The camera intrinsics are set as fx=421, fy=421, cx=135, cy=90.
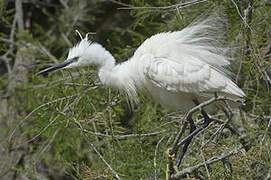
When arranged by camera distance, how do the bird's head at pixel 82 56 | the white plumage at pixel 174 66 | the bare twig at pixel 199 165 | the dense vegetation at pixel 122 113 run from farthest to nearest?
the bird's head at pixel 82 56, the white plumage at pixel 174 66, the dense vegetation at pixel 122 113, the bare twig at pixel 199 165

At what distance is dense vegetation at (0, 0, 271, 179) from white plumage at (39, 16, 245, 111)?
0.34 feet

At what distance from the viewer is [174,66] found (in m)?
2.21

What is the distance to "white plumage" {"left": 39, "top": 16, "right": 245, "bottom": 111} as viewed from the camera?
7.21 ft

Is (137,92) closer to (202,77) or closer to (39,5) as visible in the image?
(202,77)

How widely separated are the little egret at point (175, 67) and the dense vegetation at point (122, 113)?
0.33ft

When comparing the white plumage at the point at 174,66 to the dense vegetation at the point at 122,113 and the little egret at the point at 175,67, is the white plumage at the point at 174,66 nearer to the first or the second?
the little egret at the point at 175,67

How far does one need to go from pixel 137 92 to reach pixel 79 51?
0.46m

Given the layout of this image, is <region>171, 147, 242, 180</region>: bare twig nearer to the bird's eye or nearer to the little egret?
the little egret

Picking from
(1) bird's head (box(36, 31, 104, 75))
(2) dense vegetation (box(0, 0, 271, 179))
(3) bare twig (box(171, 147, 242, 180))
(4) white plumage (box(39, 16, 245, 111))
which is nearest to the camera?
(3) bare twig (box(171, 147, 242, 180))

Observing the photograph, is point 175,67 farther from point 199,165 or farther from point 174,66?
point 199,165

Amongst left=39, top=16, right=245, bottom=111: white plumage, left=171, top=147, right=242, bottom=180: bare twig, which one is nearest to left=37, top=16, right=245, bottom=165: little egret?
left=39, top=16, right=245, bottom=111: white plumage

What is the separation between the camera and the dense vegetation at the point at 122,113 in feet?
6.73

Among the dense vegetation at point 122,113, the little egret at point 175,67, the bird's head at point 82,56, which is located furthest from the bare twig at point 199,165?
the bird's head at point 82,56

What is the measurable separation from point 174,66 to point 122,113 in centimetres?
106
